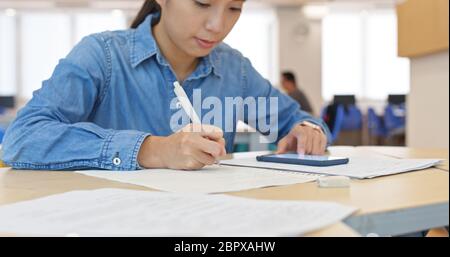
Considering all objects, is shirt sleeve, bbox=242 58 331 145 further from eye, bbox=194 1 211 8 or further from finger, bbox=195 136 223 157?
finger, bbox=195 136 223 157

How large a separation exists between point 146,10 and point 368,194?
40.1 inches

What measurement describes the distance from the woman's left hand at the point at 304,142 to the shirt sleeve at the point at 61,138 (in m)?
0.42

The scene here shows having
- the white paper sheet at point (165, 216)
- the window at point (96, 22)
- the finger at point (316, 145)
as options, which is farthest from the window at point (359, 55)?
the white paper sheet at point (165, 216)

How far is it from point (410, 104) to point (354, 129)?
543cm

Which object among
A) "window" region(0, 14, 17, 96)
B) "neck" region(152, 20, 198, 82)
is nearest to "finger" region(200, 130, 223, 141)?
"neck" region(152, 20, 198, 82)

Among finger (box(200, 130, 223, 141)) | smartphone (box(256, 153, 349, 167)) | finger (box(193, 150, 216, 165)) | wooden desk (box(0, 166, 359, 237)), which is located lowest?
wooden desk (box(0, 166, 359, 237))

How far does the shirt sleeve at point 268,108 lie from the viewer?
1.52m

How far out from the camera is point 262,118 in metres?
1.59

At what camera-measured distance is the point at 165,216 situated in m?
0.53

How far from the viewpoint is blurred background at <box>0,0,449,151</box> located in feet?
26.7

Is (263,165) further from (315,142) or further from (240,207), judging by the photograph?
(240,207)

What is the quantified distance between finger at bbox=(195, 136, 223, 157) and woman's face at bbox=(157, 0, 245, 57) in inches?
14.5

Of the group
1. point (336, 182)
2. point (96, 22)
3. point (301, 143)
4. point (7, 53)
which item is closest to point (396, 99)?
point (96, 22)
